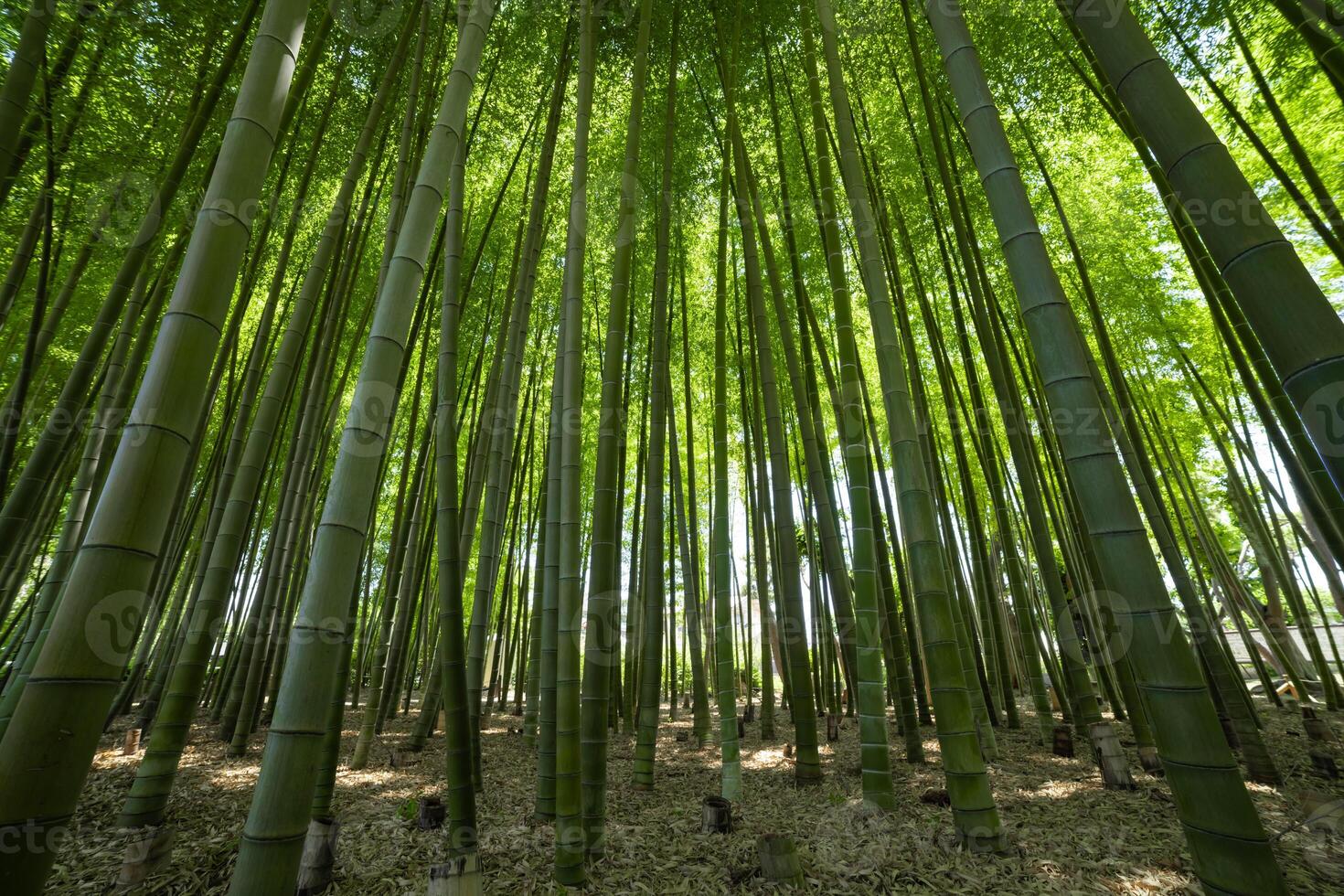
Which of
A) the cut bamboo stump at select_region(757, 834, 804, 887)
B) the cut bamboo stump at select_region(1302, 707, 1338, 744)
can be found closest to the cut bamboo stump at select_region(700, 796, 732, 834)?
the cut bamboo stump at select_region(757, 834, 804, 887)

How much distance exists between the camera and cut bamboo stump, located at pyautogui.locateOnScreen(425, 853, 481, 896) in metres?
1.58

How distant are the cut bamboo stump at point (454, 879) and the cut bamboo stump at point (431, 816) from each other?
1.18 meters

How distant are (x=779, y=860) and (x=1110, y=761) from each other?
1.95 metres

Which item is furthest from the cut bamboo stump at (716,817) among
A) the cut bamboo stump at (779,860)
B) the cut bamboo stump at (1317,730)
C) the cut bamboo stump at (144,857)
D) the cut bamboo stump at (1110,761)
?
the cut bamboo stump at (1317,730)

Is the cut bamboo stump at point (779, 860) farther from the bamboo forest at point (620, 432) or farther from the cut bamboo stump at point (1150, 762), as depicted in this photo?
the cut bamboo stump at point (1150, 762)

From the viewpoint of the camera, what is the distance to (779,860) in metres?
2.07

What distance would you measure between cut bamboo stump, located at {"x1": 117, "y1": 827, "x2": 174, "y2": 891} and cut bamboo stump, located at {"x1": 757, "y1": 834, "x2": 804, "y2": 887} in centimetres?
207

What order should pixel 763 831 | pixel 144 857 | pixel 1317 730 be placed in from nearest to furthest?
pixel 144 857, pixel 763 831, pixel 1317 730

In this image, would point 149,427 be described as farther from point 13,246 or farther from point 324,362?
point 13,246

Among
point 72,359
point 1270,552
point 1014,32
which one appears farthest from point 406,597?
point 1270,552

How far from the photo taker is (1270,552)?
17.9 feet

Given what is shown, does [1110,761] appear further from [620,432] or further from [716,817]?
[620,432]

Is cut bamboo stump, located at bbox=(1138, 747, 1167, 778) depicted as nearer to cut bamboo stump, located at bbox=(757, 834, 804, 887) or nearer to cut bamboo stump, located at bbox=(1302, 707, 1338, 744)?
cut bamboo stump, located at bbox=(1302, 707, 1338, 744)

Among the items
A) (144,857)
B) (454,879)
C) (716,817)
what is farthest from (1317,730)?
(144,857)
